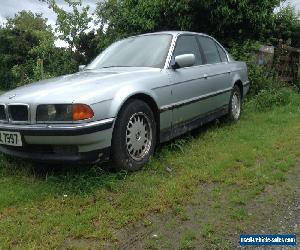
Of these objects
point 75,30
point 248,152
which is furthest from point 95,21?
point 248,152

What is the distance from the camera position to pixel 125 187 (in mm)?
4105

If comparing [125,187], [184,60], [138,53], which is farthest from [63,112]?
[138,53]

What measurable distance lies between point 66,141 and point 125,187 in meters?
0.71

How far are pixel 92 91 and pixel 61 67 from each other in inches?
390

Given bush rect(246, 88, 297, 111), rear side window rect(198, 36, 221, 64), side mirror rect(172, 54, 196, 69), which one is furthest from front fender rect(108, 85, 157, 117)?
bush rect(246, 88, 297, 111)

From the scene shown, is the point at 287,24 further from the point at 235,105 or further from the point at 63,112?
the point at 63,112

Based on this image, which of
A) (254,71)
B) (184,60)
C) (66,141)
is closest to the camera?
(66,141)

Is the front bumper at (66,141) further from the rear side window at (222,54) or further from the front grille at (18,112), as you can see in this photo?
the rear side window at (222,54)

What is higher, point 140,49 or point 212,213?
point 140,49

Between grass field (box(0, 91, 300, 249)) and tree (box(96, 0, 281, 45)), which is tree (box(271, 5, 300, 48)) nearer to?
tree (box(96, 0, 281, 45))

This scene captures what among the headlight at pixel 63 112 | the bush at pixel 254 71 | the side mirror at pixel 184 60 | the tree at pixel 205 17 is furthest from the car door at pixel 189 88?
the tree at pixel 205 17

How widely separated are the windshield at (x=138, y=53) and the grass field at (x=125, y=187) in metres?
1.10

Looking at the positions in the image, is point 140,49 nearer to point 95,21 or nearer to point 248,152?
point 248,152

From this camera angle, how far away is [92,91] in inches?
160
